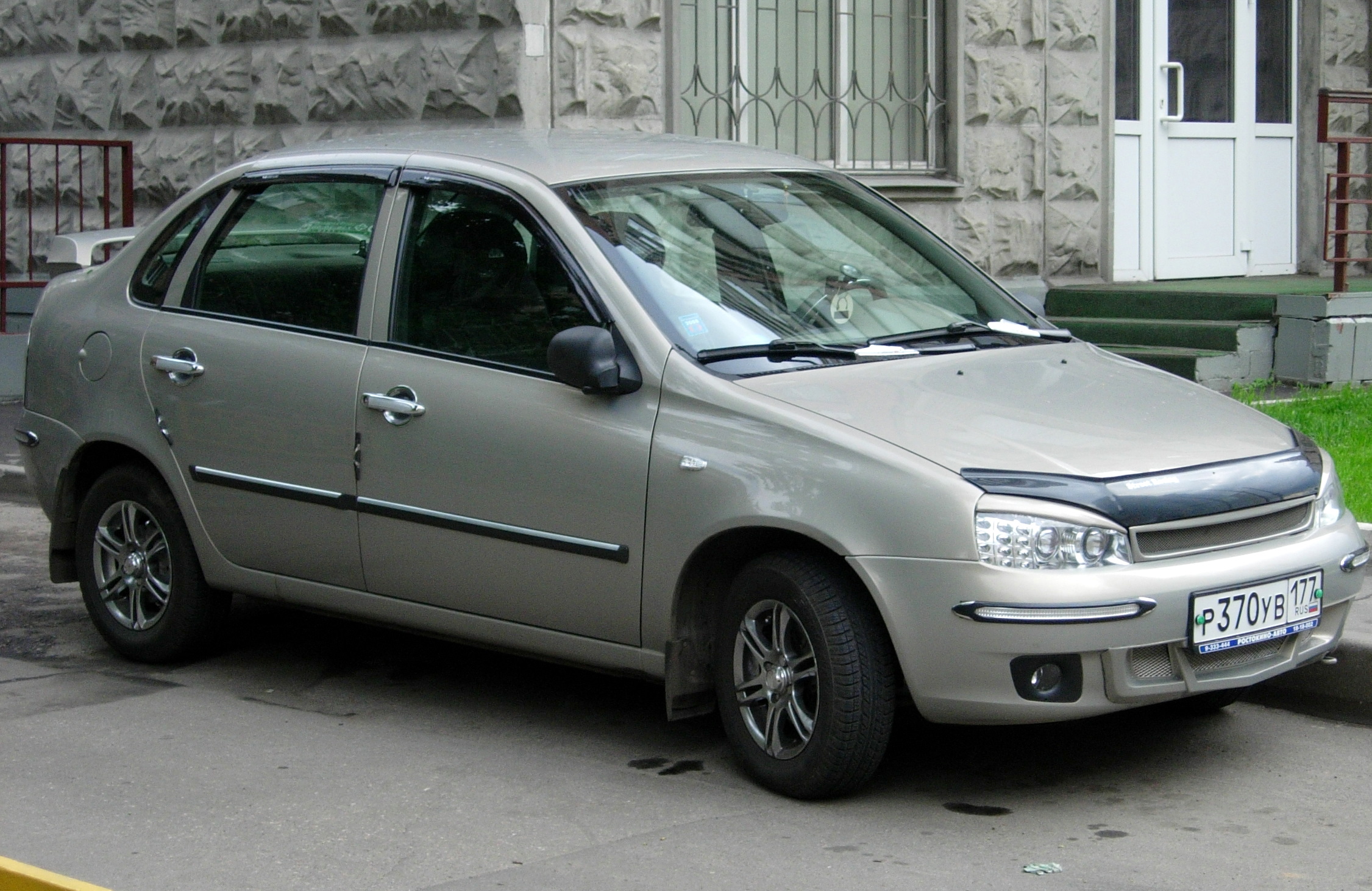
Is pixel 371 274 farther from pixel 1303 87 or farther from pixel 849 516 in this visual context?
pixel 1303 87

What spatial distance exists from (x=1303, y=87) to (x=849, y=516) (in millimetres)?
11285

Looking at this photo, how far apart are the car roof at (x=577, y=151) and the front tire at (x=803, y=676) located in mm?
1468

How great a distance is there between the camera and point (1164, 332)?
37.4 ft

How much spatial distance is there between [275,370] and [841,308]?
5.91 feet

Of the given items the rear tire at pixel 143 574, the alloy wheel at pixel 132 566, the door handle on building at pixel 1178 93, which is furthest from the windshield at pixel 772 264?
the door handle on building at pixel 1178 93

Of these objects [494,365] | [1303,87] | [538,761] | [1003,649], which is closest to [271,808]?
[538,761]

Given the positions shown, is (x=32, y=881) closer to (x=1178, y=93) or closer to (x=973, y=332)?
(x=973, y=332)

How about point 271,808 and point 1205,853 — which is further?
point 271,808

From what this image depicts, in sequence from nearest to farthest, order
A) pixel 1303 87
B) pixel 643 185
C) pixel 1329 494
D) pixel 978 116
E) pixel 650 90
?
pixel 1329 494 < pixel 643 185 < pixel 650 90 < pixel 978 116 < pixel 1303 87

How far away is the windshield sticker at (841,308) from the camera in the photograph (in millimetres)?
5445

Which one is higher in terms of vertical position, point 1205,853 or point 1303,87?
point 1303,87

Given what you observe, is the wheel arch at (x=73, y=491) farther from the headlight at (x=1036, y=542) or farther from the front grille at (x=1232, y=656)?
the front grille at (x=1232, y=656)

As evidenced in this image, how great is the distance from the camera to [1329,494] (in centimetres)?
514

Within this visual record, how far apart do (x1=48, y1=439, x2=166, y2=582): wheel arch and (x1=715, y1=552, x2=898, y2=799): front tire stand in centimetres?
258
